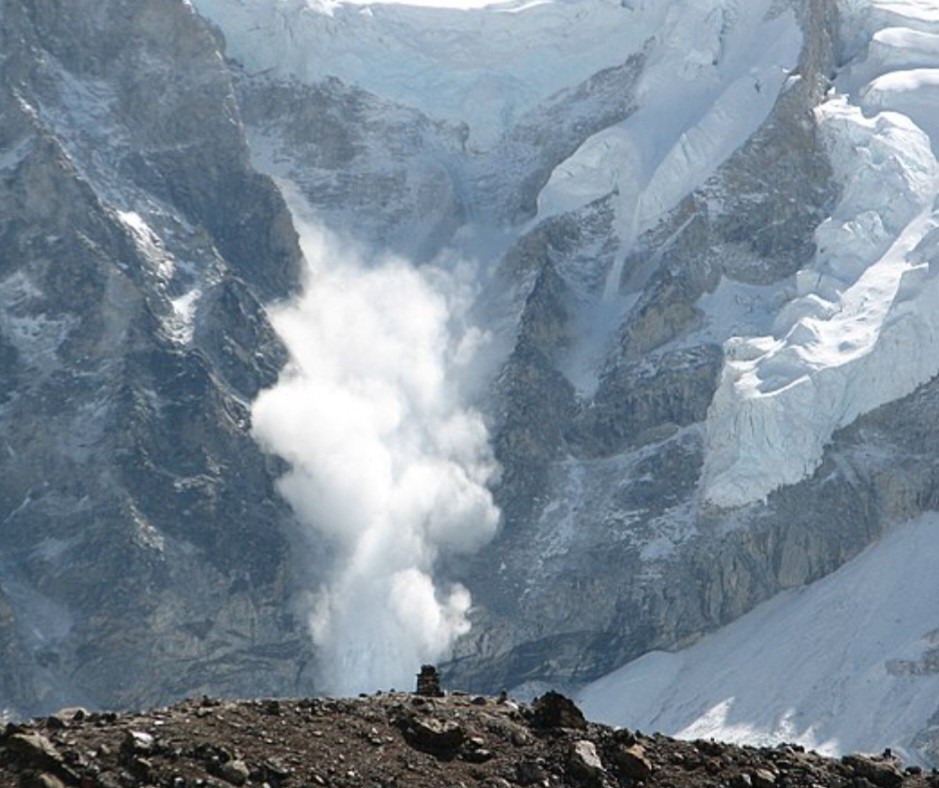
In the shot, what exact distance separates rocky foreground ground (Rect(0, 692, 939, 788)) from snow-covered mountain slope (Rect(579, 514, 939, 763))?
336 ft

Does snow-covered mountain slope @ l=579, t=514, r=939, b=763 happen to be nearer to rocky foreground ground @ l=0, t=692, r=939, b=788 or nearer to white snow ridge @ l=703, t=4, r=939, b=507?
white snow ridge @ l=703, t=4, r=939, b=507

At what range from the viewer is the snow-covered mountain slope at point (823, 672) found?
Result: 159 metres

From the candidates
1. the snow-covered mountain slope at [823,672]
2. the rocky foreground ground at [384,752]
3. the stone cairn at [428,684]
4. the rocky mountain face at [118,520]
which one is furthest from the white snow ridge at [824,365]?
the rocky foreground ground at [384,752]

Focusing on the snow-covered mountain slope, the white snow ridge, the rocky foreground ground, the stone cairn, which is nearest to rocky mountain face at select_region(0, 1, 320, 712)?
the snow-covered mountain slope

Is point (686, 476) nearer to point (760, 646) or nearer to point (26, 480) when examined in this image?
point (760, 646)

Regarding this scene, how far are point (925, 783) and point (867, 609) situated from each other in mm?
126562

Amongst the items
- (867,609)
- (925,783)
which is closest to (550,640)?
(867,609)

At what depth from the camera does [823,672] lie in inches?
6535

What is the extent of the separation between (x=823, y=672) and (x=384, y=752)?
122 m

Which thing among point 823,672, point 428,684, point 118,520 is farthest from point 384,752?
point 118,520

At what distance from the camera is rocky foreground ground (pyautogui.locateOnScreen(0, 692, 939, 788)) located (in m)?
43.8

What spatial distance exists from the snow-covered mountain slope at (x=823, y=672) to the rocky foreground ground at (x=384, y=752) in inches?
4031

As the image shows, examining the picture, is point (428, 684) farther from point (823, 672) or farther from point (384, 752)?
point (823, 672)

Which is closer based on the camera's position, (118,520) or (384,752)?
(384,752)
